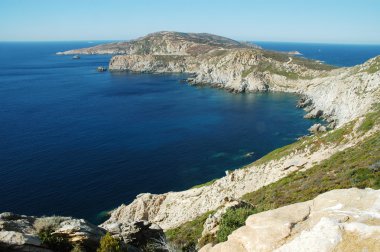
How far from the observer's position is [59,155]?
77.1 meters

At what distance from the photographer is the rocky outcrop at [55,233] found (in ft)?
51.5

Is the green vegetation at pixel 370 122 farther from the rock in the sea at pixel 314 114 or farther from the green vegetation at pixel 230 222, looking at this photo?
the rock in the sea at pixel 314 114

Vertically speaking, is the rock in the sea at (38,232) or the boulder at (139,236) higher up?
the rock in the sea at (38,232)

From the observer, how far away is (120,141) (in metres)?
88.5

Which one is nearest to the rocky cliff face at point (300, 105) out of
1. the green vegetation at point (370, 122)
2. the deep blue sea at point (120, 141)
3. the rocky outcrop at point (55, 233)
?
the green vegetation at point (370, 122)

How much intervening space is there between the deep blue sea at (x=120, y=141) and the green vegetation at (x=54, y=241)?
37.5 meters

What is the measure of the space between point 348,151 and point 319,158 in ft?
16.4

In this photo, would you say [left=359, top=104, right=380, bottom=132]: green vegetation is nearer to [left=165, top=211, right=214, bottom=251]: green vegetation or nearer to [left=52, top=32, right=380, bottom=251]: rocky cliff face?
[left=52, top=32, right=380, bottom=251]: rocky cliff face

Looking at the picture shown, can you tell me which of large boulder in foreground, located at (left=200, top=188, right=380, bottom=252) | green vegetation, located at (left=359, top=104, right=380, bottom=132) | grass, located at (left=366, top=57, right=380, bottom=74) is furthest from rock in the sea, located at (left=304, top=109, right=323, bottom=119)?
large boulder in foreground, located at (left=200, top=188, right=380, bottom=252)

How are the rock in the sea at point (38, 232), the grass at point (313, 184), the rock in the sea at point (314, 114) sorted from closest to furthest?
the rock in the sea at point (38, 232)
the grass at point (313, 184)
the rock in the sea at point (314, 114)

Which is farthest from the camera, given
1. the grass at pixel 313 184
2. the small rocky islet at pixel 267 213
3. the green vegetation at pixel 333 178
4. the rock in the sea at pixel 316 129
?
the rock in the sea at pixel 316 129

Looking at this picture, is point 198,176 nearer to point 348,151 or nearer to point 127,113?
point 348,151

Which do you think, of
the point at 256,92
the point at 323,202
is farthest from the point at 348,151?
the point at 256,92

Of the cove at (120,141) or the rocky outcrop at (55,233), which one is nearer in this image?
the rocky outcrop at (55,233)
